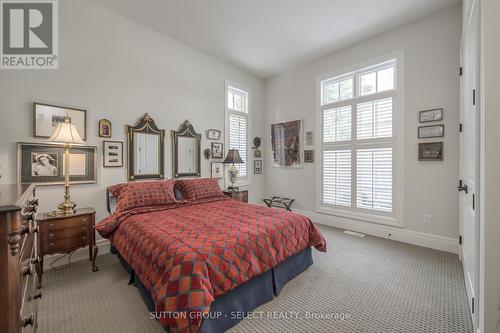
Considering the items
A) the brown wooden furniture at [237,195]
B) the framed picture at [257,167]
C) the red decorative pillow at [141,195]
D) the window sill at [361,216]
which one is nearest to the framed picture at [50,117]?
the red decorative pillow at [141,195]

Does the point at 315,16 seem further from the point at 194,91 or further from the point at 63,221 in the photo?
the point at 63,221

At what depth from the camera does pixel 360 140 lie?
12.6 feet

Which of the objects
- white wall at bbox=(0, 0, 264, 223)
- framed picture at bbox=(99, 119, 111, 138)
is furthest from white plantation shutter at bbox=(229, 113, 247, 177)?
framed picture at bbox=(99, 119, 111, 138)

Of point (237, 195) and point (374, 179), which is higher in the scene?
point (374, 179)

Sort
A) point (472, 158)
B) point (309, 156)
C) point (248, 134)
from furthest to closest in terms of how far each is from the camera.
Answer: point (248, 134), point (309, 156), point (472, 158)

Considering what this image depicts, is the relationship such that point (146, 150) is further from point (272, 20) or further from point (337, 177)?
point (337, 177)

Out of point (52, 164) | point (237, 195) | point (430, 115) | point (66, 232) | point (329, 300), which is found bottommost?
point (329, 300)

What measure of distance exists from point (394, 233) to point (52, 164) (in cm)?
483

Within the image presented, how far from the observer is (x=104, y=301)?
6.45ft

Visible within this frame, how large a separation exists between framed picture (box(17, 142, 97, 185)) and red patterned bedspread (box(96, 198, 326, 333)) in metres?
0.83

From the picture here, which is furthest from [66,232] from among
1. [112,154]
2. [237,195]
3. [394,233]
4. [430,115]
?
[430,115]

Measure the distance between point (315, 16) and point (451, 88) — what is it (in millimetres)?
2107

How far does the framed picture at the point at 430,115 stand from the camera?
3.07 m

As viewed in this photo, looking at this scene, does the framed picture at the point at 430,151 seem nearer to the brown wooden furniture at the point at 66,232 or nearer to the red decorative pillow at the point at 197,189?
the red decorative pillow at the point at 197,189
